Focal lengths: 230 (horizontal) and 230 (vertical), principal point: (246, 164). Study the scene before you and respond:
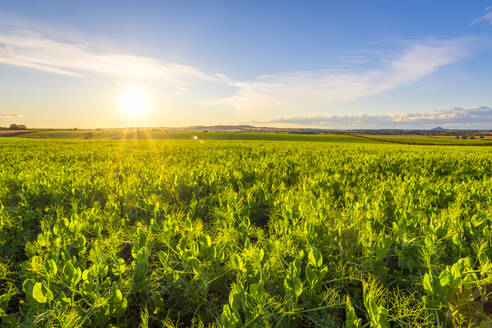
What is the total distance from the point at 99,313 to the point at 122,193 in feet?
10.2

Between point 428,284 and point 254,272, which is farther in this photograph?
point 254,272

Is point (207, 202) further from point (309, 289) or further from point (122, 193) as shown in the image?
point (309, 289)

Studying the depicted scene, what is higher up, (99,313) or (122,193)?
(122,193)

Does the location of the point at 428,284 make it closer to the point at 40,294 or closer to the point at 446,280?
the point at 446,280

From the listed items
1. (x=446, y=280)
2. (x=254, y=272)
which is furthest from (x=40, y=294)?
(x=446, y=280)

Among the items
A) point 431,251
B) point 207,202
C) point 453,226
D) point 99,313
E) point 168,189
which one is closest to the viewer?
point 99,313

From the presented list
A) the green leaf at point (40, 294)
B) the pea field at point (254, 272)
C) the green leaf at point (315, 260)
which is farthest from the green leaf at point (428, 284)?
the green leaf at point (40, 294)

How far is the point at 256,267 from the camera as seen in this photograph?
2.17 m

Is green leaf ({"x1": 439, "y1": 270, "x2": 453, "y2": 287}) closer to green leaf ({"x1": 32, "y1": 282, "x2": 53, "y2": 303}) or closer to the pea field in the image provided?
the pea field

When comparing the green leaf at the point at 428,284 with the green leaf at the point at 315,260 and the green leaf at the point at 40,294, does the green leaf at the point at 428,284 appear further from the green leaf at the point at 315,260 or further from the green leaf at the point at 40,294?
the green leaf at the point at 40,294

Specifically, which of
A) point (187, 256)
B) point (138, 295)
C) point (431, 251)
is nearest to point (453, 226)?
point (431, 251)

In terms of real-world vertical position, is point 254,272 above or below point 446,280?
below

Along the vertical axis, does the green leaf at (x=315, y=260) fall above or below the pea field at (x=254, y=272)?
above

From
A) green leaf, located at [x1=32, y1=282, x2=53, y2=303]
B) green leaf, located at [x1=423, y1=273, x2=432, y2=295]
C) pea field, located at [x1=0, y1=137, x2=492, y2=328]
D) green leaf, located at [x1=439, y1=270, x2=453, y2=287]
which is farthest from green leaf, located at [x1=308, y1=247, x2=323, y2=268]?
green leaf, located at [x1=32, y1=282, x2=53, y2=303]
